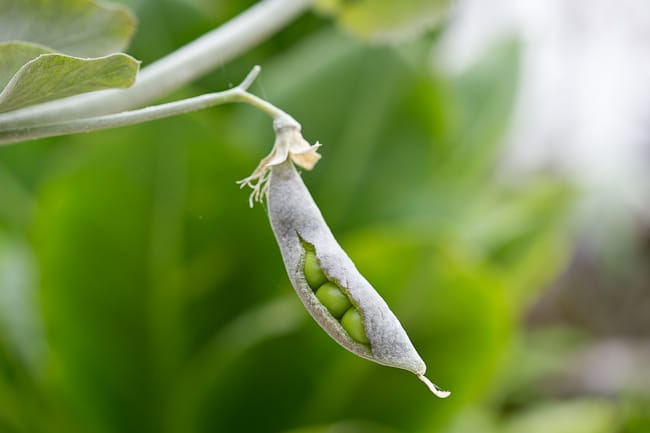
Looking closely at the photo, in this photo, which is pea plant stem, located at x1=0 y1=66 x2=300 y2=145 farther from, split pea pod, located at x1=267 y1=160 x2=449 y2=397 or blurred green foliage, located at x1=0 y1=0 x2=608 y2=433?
blurred green foliage, located at x1=0 y1=0 x2=608 y2=433

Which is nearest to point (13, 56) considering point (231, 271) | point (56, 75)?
point (56, 75)

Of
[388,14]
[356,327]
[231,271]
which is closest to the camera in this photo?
[356,327]

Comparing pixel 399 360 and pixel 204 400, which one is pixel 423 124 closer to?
pixel 204 400

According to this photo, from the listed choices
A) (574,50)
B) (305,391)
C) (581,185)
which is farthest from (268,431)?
(574,50)

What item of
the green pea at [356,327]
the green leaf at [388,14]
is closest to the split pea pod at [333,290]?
the green pea at [356,327]

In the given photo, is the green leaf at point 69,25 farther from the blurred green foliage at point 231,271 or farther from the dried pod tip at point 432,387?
the blurred green foliage at point 231,271

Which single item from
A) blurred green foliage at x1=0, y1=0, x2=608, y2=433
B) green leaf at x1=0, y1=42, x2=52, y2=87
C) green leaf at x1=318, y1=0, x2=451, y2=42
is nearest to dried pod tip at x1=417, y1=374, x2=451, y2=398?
green leaf at x1=0, y1=42, x2=52, y2=87

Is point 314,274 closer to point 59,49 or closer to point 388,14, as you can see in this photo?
point 59,49
